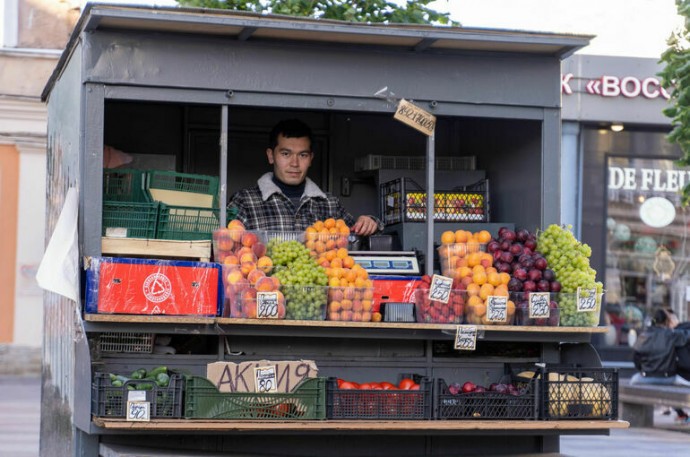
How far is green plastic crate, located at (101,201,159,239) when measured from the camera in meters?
7.30

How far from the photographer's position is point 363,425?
7016mm

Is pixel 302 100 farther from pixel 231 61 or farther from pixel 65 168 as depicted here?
pixel 65 168

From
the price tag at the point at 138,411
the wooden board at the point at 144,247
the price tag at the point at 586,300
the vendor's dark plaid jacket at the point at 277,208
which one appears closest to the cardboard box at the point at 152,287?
the wooden board at the point at 144,247

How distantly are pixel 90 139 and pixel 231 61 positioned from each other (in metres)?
0.96

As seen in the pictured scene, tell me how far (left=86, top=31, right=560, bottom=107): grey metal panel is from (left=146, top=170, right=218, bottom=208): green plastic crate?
62 centimetres

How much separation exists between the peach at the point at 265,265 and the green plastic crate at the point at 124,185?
2.98 feet

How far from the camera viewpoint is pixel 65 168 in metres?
8.08

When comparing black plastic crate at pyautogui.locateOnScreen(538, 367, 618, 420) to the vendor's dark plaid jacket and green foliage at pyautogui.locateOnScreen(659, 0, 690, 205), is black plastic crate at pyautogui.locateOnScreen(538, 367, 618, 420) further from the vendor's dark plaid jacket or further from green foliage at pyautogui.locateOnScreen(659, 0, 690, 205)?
green foliage at pyautogui.locateOnScreen(659, 0, 690, 205)

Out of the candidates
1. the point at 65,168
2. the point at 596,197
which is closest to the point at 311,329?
the point at 65,168

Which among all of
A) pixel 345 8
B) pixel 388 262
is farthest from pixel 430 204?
pixel 345 8

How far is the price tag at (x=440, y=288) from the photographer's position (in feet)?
24.3

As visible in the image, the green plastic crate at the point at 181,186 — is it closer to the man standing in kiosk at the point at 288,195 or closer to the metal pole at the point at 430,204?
the man standing in kiosk at the point at 288,195

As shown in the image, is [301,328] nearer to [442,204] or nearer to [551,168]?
[442,204]

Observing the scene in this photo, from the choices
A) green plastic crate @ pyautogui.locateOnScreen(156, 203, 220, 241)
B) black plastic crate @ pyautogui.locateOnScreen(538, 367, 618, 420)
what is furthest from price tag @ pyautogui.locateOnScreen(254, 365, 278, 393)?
black plastic crate @ pyautogui.locateOnScreen(538, 367, 618, 420)
